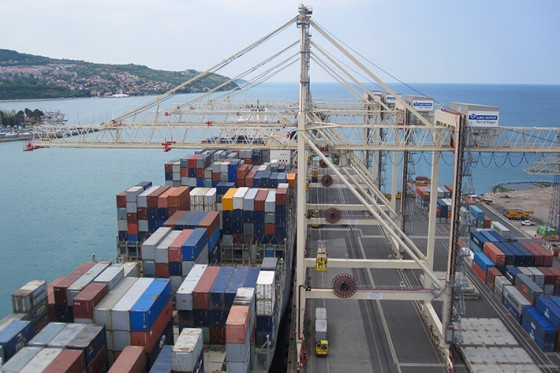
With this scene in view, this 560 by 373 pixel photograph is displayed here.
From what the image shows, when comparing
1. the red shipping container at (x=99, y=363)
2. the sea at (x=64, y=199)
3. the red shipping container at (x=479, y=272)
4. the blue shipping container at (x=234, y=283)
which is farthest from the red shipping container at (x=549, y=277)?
the red shipping container at (x=99, y=363)

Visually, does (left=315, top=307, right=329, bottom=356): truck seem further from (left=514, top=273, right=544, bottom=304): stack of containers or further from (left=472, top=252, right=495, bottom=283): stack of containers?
(left=472, top=252, right=495, bottom=283): stack of containers

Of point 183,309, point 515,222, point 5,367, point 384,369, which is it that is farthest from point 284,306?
point 515,222

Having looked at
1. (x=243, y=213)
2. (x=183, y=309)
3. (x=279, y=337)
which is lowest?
(x=279, y=337)

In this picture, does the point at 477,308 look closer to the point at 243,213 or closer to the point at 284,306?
the point at 284,306

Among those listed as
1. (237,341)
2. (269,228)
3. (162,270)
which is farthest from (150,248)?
(237,341)

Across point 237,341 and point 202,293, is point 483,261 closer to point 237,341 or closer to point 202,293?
point 202,293

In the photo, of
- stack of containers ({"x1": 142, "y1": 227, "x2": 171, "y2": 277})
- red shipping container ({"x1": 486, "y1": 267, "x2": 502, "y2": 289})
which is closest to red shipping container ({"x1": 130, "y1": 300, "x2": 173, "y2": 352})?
stack of containers ({"x1": 142, "y1": 227, "x2": 171, "y2": 277})

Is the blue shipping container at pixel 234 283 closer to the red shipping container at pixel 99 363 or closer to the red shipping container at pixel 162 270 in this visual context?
the red shipping container at pixel 162 270
